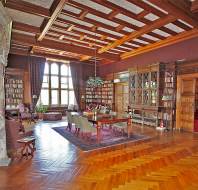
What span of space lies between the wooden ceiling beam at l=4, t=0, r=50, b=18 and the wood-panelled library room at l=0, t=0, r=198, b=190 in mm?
27

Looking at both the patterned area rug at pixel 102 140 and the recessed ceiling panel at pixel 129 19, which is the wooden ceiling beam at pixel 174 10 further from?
the patterned area rug at pixel 102 140

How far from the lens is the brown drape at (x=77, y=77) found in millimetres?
12742

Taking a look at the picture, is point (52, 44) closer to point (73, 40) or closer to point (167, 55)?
point (73, 40)

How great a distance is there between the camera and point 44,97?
12.2m

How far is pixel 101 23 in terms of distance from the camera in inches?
254

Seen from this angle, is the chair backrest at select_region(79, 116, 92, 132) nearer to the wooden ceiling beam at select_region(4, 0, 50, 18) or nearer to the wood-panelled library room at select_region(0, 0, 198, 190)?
the wood-panelled library room at select_region(0, 0, 198, 190)

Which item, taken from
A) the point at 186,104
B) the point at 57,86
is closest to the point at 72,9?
the point at 186,104

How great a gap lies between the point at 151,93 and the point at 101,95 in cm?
504

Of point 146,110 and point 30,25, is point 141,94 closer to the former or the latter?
point 146,110

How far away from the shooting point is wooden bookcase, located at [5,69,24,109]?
35.4 feet

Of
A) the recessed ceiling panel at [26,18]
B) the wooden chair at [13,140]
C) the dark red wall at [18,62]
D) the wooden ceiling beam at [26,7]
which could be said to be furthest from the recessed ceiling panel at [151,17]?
the dark red wall at [18,62]

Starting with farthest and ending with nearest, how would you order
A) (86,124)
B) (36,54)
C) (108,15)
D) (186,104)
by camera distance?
(36,54)
(186,104)
(108,15)
(86,124)

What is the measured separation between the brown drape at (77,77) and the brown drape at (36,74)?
2060 mm

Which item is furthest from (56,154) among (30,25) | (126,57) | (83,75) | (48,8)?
(83,75)
